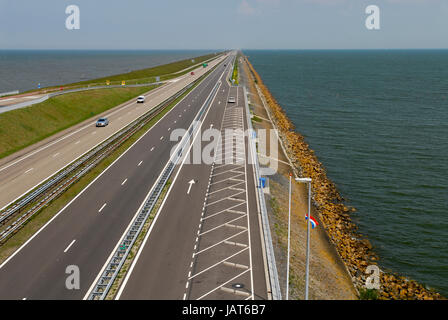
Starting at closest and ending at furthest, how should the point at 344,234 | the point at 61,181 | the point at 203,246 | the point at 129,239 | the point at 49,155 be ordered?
the point at 203,246, the point at 129,239, the point at 344,234, the point at 61,181, the point at 49,155

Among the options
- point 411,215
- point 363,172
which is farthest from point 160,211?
point 363,172

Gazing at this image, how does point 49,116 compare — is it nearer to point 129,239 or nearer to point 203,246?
point 129,239

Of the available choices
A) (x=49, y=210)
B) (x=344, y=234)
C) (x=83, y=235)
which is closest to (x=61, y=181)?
(x=49, y=210)

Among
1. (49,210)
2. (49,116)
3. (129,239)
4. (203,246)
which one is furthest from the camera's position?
(49,116)

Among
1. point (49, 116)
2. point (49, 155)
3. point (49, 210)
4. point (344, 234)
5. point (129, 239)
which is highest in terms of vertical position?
point (49, 116)

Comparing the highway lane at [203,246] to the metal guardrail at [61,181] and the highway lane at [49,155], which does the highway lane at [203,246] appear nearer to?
the metal guardrail at [61,181]

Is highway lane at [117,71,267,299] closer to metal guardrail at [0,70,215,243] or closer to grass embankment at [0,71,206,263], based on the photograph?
grass embankment at [0,71,206,263]
